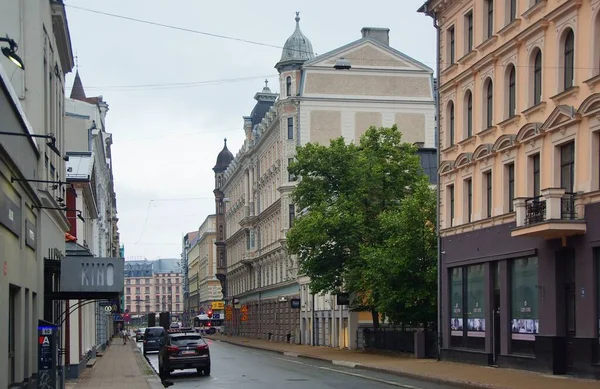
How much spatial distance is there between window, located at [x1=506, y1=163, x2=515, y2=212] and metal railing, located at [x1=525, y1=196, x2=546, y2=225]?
2.65 m

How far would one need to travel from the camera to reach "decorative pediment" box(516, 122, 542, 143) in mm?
27891

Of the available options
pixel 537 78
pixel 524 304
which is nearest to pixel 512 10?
pixel 537 78

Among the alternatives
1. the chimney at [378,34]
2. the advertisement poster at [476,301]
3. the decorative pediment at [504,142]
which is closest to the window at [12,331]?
the decorative pediment at [504,142]

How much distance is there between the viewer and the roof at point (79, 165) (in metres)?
40.6

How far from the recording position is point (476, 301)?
3322cm

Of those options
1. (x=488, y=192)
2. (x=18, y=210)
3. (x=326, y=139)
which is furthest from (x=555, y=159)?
(x=326, y=139)

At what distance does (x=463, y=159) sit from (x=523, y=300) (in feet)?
21.3

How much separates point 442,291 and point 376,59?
31568 mm

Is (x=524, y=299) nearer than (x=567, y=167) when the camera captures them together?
No

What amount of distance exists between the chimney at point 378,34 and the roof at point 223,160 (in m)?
59.2

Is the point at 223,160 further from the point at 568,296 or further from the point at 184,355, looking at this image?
the point at 568,296

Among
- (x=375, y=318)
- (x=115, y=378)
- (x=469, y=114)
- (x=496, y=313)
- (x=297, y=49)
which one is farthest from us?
(x=297, y=49)

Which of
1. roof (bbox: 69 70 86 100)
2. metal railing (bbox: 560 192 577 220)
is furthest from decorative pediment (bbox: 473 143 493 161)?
roof (bbox: 69 70 86 100)

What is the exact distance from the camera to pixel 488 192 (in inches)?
1276
